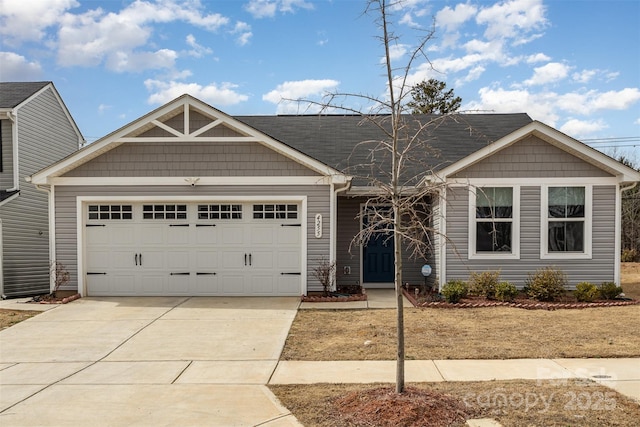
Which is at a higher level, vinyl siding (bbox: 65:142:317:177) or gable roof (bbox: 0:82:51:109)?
gable roof (bbox: 0:82:51:109)

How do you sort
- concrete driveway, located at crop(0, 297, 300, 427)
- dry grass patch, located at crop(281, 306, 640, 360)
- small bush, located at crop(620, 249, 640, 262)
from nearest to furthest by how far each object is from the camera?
1. concrete driveway, located at crop(0, 297, 300, 427)
2. dry grass patch, located at crop(281, 306, 640, 360)
3. small bush, located at crop(620, 249, 640, 262)

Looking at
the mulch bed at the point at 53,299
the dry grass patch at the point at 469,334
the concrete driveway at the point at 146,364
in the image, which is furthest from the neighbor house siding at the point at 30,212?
the dry grass patch at the point at 469,334

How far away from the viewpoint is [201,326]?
9008 millimetres

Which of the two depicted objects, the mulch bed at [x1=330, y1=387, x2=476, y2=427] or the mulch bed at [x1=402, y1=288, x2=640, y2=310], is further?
the mulch bed at [x1=402, y1=288, x2=640, y2=310]

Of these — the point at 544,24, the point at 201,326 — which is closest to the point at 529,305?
the point at 201,326

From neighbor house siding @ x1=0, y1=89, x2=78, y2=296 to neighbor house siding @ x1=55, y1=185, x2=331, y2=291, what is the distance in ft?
9.92

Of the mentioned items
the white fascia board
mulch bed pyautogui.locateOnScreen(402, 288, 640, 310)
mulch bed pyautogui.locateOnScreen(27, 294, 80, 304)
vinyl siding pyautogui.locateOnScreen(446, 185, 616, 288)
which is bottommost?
mulch bed pyautogui.locateOnScreen(27, 294, 80, 304)

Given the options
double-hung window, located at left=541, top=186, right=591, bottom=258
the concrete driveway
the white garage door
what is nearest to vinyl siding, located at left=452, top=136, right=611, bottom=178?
double-hung window, located at left=541, top=186, right=591, bottom=258

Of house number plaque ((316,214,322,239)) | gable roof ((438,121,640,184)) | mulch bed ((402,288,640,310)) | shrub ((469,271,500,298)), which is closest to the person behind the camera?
mulch bed ((402,288,640,310))

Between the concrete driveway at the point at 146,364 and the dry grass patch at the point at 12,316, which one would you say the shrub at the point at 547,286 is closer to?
Result: the concrete driveway at the point at 146,364

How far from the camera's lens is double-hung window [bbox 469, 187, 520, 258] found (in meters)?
11.5

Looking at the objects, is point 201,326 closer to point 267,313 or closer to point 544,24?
point 267,313

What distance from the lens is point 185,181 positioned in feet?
38.3

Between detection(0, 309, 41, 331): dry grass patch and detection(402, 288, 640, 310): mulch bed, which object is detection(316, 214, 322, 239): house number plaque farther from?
detection(0, 309, 41, 331): dry grass patch
